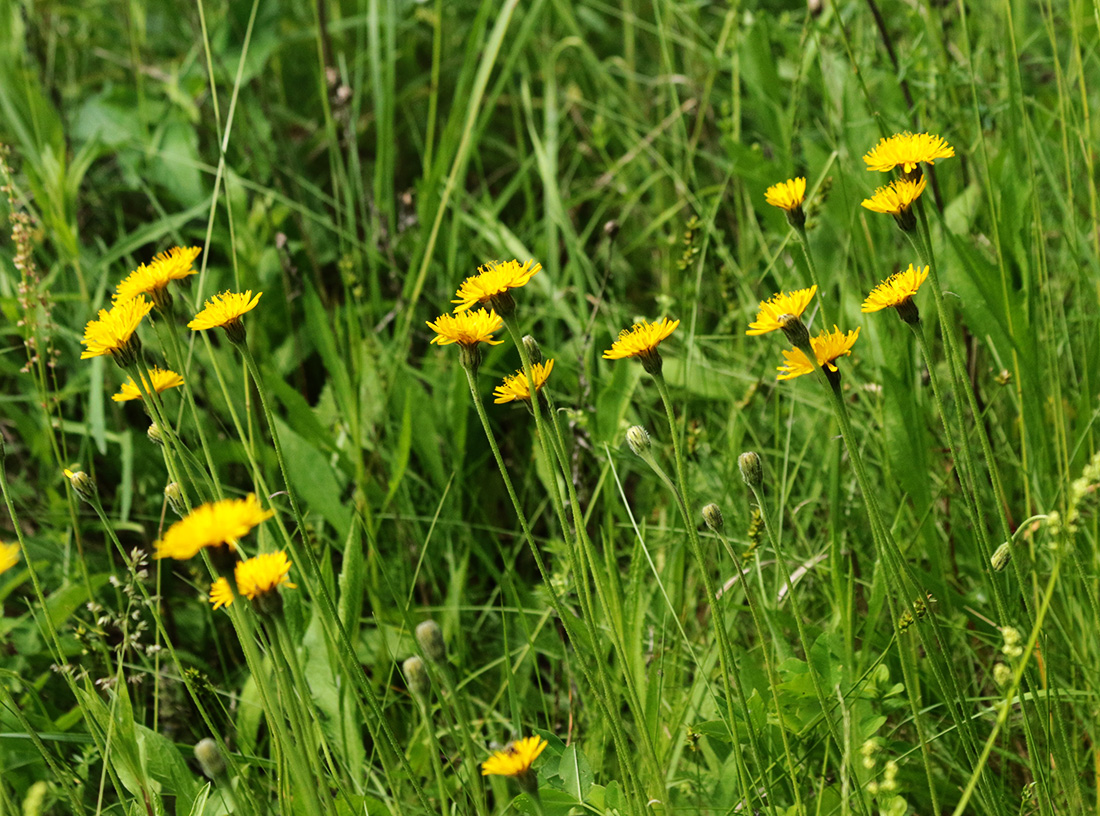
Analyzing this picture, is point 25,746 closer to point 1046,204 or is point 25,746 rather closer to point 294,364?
point 294,364

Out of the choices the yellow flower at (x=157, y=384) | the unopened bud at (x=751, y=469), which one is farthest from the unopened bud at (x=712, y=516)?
the yellow flower at (x=157, y=384)

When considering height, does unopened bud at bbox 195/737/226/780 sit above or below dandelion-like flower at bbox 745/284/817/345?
below

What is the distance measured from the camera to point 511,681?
979 mm

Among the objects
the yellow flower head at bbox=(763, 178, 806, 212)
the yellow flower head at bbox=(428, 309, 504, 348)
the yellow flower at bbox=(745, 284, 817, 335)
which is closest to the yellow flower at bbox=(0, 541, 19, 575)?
the yellow flower head at bbox=(428, 309, 504, 348)

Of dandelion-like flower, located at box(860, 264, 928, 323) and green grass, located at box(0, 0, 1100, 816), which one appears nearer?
dandelion-like flower, located at box(860, 264, 928, 323)

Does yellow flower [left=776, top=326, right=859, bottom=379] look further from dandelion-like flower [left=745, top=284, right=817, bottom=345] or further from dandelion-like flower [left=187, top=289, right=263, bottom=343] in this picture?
dandelion-like flower [left=187, top=289, right=263, bottom=343]

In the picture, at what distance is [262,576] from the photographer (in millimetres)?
716

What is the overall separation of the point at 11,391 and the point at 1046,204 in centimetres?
217

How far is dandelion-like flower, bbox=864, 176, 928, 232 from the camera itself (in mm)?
Answer: 812

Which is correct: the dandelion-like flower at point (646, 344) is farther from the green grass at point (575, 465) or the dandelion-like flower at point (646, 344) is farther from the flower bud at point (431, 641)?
the flower bud at point (431, 641)

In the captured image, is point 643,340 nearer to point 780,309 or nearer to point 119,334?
point 780,309

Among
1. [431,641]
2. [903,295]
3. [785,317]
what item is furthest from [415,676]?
[903,295]

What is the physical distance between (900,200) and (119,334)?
0.68 m

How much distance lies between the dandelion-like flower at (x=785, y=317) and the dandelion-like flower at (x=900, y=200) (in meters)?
0.10
